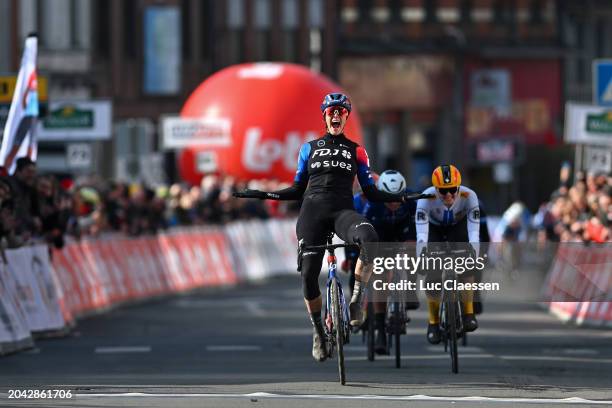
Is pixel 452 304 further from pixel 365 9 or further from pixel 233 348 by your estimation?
pixel 365 9

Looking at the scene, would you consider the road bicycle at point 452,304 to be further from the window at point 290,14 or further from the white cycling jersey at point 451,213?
the window at point 290,14

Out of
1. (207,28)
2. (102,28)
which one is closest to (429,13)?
(207,28)

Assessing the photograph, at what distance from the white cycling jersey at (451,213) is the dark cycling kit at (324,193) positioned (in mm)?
1348

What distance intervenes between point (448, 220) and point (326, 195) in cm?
214

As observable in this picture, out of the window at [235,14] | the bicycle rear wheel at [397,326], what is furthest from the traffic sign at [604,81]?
the window at [235,14]

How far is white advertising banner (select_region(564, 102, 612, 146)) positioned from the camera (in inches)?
1302

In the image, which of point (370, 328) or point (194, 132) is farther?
point (194, 132)

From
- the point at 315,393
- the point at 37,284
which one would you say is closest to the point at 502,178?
the point at 37,284

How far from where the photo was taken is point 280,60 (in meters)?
82.9

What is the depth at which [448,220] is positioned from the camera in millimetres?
17141

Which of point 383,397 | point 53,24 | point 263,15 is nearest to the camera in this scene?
point 383,397

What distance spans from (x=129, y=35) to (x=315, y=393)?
2501 inches

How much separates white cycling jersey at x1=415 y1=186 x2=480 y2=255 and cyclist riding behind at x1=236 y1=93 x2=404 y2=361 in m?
1.32

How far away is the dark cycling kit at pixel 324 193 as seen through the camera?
50.0ft
